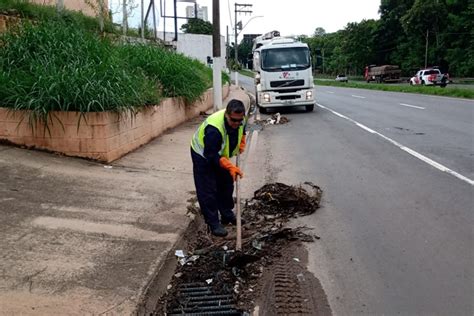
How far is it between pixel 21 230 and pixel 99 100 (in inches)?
125

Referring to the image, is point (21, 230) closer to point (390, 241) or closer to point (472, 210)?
point (390, 241)

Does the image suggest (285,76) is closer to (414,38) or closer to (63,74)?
(63,74)

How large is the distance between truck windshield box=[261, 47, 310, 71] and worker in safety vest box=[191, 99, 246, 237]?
13889mm

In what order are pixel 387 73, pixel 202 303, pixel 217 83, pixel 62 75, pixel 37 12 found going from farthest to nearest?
pixel 387 73, pixel 217 83, pixel 37 12, pixel 62 75, pixel 202 303

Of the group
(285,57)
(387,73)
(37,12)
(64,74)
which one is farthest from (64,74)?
(387,73)

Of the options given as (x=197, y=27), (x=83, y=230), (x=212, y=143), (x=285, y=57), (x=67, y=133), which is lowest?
(x=83, y=230)

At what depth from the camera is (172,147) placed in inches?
394

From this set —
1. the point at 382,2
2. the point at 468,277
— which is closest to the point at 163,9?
the point at 468,277

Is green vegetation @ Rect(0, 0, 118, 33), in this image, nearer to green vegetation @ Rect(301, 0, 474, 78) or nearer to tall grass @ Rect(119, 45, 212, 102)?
tall grass @ Rect(119, 45, 212, 102)

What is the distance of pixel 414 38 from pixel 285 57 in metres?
54.1

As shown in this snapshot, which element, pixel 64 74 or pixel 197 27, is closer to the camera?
pixel 64 74

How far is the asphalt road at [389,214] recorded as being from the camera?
3.88 m

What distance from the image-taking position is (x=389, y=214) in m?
5.77

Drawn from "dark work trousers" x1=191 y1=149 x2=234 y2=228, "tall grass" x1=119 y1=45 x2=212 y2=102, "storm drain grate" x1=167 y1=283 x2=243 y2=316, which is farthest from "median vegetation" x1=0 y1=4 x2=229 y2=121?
"storm drain grate" x1=167 y1=283 x2=243 y2=316
